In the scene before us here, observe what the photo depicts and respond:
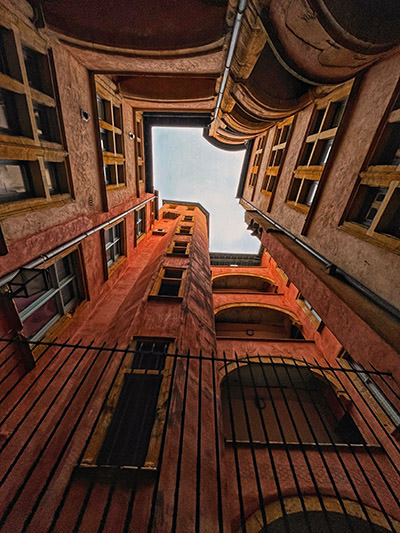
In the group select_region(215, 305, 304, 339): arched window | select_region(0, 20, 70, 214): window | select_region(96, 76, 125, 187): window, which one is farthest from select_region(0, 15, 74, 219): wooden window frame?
select_region(215, 305, 304, 339): arched window

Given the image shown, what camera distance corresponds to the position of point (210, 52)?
5.77m

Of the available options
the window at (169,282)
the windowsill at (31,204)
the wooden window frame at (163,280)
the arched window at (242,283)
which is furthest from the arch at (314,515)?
the arched window at (242,283)

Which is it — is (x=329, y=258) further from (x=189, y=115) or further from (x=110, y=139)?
(x=189, y=115)

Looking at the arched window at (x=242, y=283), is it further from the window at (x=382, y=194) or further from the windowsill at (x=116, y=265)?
the window at (x=382, y=194)

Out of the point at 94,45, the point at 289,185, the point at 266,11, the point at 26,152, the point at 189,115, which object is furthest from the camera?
the point at 189,115

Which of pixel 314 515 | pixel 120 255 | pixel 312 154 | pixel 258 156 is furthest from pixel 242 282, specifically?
pixel 314 515

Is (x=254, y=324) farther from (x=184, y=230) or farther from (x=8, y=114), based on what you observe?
(x=8, y=114)

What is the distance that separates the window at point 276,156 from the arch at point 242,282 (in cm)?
762

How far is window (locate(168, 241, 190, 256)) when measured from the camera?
11.7m

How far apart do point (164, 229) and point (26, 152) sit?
1372 centimetres

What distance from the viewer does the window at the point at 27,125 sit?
4.54 meters

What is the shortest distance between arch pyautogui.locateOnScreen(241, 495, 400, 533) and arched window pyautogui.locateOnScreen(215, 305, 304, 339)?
907 centimetres

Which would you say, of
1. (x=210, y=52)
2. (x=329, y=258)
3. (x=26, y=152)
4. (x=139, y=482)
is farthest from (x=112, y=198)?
(x=139, y=482)

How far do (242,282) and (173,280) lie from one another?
1094 cm
